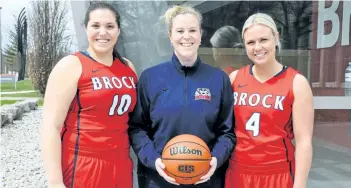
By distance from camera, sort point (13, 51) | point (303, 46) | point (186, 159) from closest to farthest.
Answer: point (186, 159), point (303, 46), point (13, 51)

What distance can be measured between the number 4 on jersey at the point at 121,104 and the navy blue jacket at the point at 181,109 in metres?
0.09

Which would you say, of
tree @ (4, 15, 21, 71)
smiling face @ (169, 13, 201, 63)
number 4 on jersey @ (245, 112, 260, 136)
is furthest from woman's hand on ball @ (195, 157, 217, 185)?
tree @ (4, 15, 21, 71)

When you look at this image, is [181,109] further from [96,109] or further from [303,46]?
[303,46]

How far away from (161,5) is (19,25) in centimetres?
1200

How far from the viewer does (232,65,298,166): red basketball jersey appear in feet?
8.16

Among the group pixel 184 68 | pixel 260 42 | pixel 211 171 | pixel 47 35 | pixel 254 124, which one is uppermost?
pixel 47 35

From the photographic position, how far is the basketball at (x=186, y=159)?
2320mm

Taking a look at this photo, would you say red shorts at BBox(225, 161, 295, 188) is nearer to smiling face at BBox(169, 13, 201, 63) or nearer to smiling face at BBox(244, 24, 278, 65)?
smiling face at BBox(244, 24, 278, 65)

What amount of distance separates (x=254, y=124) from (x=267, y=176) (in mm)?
326

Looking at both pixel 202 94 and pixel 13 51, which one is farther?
pixel 13 51

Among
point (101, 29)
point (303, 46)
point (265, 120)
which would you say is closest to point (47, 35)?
point (303, 46)

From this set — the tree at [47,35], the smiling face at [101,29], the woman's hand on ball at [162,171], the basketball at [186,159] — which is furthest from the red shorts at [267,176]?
the tree at [47,35]

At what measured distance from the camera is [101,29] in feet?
8.11

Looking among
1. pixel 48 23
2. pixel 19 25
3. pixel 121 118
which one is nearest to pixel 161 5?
pixel 121 118
